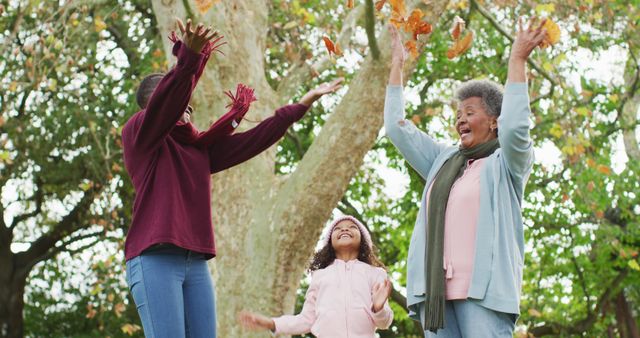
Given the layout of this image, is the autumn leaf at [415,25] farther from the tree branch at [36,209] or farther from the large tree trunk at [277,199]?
the tree branch at [36,209]

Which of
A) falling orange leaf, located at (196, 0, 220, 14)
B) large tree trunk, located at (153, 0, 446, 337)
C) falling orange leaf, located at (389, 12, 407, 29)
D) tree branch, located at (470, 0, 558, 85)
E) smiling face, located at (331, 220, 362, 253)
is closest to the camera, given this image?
smiling face, located at (331, 220, 362, 253)

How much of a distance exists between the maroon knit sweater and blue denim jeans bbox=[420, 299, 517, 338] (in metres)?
0.92

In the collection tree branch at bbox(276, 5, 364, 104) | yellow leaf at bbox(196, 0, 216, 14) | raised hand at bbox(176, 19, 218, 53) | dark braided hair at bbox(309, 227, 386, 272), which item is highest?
tree branch at bbox(276, 5, 364, 104)

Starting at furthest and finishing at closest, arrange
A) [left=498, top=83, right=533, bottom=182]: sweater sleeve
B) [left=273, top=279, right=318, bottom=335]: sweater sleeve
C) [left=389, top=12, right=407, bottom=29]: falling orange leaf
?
[left=389, top=12, right=407, bottom=29]: falling orange leaf
[left=273, top=279, right=318, bottom=335]: sweater sleeve
[left=498, top=83, right=533, bottom=182]: sweater sleeve

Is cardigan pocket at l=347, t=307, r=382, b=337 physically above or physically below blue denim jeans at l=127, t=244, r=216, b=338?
below

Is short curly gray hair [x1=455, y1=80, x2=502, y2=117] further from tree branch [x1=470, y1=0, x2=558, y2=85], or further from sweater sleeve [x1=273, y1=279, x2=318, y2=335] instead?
tree branch [x1=470, y1=0, x2=558, y2=85]

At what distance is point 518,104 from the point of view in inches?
116

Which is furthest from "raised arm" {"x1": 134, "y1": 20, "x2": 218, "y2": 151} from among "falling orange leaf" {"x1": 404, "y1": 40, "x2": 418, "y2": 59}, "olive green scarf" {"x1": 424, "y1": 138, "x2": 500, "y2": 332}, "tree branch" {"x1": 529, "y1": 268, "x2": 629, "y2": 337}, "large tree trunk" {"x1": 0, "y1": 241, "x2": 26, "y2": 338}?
"large tree trunk" {"x1": 0, "y1": 241, "x2": 26, "y2": 338}

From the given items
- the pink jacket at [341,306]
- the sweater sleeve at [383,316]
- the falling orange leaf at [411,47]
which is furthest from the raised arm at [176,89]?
the falling orange leaf at [411,47]

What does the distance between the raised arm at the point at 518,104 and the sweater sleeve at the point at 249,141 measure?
0.99 m

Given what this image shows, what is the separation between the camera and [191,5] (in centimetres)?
727

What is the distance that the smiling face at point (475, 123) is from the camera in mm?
3318

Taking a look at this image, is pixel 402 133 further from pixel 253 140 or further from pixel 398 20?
pixel 398 20

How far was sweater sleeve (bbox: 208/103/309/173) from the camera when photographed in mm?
3625
